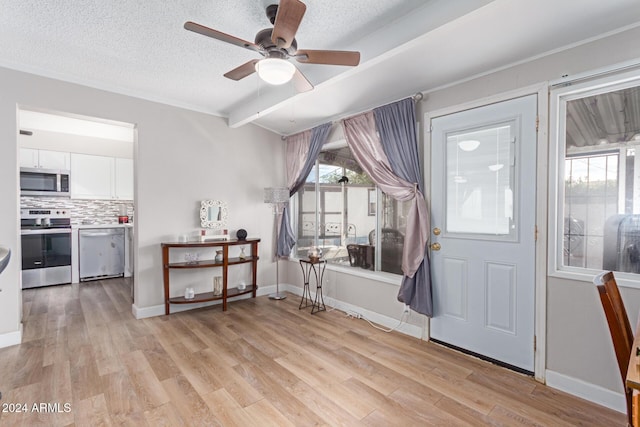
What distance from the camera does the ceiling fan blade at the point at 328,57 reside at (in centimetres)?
195

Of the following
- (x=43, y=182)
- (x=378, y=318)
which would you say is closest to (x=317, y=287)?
(x=378, y=318)

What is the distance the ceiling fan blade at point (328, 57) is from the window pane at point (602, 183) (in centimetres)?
166

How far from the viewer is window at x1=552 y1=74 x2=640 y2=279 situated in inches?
79.8

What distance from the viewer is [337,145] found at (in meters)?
4.05

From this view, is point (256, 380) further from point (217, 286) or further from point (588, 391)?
point (588, 391)

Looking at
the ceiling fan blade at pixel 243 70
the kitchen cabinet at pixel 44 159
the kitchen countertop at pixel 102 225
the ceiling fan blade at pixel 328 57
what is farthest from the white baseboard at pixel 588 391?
the kitchen cabinet at pixel 44 159

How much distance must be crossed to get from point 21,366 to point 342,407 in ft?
8.55

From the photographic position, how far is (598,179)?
2152 mm

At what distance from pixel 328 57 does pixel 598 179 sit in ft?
6.85

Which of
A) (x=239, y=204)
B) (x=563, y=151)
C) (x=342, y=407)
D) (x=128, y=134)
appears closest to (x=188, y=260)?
(x=239, y=204)

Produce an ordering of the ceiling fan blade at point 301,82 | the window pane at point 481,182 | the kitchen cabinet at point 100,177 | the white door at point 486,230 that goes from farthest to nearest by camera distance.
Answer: the kitchen cabinet at point 100,177 < the window pane at point 481,182 < the white door at point 486,230 < the ceiling fan blade at point 301,82

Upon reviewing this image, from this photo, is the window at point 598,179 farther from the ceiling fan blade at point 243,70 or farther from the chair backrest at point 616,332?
the ceiling fan blade at point 243,70

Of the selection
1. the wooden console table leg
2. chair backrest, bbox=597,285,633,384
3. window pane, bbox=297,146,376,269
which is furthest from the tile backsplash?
chair backrest, bbox=597,285,633,384

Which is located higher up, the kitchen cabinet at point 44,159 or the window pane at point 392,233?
the kitchen cabinet at point 44,159
